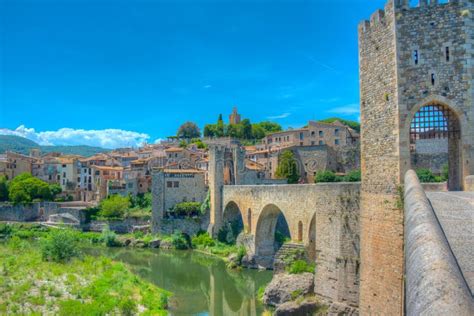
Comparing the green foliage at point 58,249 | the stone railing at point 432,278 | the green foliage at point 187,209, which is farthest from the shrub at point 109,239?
the stone railing at point 432,278

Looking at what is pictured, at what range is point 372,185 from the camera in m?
11.9

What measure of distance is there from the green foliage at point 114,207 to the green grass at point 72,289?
21360mm

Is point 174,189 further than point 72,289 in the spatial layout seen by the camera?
Yes

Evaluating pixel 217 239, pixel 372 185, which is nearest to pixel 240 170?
pixel 217 239

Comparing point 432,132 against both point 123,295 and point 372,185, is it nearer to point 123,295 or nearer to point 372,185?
point 372,185

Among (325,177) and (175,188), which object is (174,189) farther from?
(325,177)

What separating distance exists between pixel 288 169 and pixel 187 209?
14.6 metres

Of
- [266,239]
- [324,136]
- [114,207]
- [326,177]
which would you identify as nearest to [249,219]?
[266,239]

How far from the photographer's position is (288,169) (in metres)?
54.2

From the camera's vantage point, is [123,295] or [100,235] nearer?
[123,295]

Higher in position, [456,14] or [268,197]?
[456,14]

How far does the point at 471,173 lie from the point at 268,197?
2094 centimetres

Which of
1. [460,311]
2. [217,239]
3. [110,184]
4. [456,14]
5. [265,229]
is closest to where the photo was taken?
[460,311]

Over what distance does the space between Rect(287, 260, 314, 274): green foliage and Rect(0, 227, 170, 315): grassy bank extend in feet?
20.7
